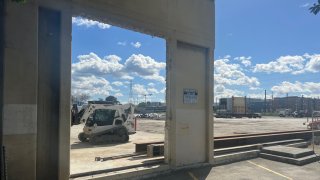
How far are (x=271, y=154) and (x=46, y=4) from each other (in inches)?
416

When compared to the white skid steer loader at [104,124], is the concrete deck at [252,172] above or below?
below

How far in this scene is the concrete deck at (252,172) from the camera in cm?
1134

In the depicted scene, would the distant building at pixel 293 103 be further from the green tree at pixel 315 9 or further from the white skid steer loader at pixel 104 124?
the green tree at pixel 315 9

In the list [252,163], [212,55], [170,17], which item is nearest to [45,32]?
[170,17]

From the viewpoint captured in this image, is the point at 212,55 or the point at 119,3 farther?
the point at 212,55

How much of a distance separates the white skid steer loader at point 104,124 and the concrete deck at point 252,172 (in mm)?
8698

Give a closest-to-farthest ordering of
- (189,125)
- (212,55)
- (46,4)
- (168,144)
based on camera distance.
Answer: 1. (46,4)
2. (168,144)
3. (189,125)
4. (212,55)

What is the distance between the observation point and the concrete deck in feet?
37.2

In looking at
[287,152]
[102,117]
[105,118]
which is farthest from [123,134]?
[287,152]

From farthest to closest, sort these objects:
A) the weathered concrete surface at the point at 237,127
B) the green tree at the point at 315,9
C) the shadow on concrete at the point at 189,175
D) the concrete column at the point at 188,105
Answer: the weathered concrete surface at the point at 237,127 → the concrete column at the point at 188,105 → the shadow on concrete at the point at 189,175 → the green tree at the point at 315,9

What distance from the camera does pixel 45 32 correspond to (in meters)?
8.58

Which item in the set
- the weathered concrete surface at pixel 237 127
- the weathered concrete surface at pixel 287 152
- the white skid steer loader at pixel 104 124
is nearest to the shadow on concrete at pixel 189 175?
the weathered concrete surface at pixel 287 152

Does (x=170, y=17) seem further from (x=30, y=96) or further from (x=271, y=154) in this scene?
(x=271, y=154)

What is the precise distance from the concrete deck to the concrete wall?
25.6 inches
